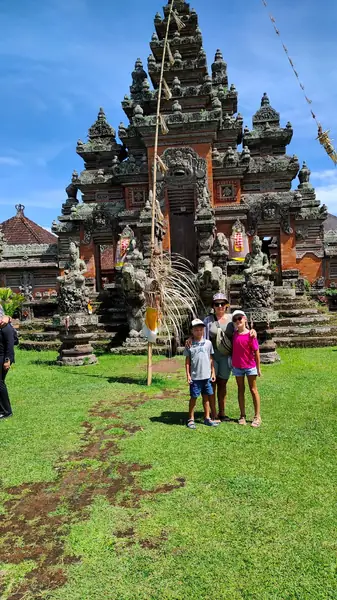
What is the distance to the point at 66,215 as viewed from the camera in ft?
67.4

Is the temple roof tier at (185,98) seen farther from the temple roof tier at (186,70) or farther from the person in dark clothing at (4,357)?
the person in dark clothing at (4,357)

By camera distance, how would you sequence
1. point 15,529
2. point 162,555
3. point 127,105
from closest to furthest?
point 162,555 < point 15,529 < point 127,105

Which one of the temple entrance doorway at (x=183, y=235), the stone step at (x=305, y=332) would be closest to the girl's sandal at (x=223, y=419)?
the stone step at (x=305, y=332)

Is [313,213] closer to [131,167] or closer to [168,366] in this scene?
[131,167]

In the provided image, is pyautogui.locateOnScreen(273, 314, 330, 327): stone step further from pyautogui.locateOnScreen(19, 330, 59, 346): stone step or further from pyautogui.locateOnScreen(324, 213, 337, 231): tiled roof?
pyautogui.locateOnScreen(324, 213, 337, 231): tiled roof

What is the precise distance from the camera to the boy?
566 centimetres

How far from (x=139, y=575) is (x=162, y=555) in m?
0.24

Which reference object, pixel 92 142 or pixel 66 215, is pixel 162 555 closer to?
pixel 66 215

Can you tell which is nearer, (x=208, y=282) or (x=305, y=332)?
(x=208, y=282)

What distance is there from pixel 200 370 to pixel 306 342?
24.4 feet

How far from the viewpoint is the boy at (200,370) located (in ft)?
18.6

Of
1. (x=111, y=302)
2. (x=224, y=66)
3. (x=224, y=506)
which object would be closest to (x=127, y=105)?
(x=224, y=66)

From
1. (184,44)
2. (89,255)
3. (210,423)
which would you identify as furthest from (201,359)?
(184,44)

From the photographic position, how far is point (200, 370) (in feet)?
18.6
